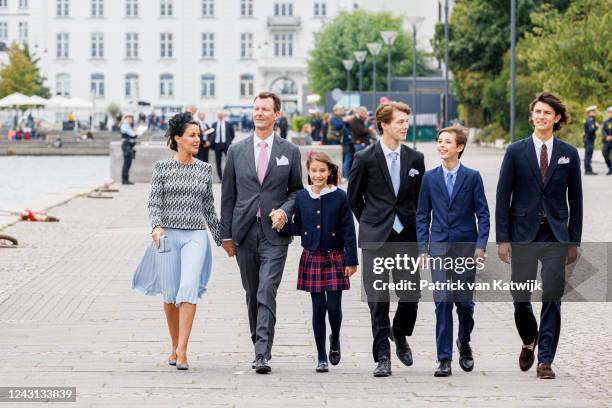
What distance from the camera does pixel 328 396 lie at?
7918mm

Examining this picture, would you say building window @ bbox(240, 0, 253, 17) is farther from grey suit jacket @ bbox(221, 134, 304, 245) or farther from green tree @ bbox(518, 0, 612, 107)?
grey suit jacket @ bbox(221, 134, 304, 245)

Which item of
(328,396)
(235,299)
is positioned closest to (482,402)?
(328,396)

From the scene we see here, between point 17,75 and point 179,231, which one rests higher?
point 17,75

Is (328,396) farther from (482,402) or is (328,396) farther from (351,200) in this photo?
(351,200)

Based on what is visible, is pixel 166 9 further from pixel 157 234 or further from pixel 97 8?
pixel 157 234

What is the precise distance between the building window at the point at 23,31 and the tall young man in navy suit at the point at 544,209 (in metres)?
118

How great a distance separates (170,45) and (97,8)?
6.84 m

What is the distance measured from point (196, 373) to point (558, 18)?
46.8 meters

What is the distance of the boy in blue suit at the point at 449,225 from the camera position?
8562 millimetres

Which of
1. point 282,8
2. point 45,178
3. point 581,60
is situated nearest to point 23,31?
point 282,8

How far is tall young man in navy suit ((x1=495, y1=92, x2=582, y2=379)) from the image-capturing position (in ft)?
28.1

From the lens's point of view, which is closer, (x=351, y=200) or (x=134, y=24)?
(x=351, y=200)

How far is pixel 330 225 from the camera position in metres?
8.73

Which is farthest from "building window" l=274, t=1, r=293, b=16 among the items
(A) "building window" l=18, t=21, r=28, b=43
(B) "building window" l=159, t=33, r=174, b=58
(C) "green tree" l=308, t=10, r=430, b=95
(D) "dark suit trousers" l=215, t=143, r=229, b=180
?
(D) "dark suit trousers" l=215, t=143, r=229, b=180
